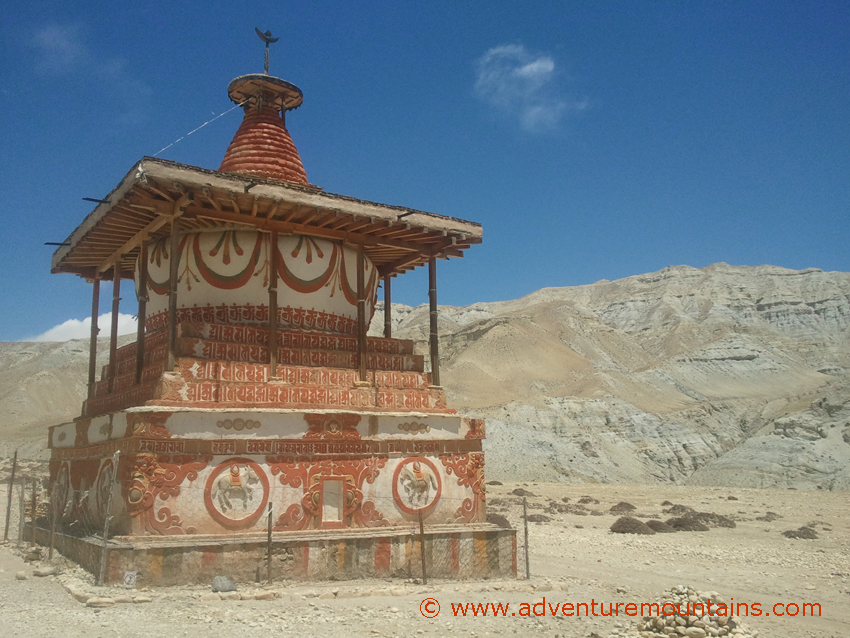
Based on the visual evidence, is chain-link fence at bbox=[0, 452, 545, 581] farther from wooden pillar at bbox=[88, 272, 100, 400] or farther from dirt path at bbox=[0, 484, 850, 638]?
wooden pillar at bbox=[88, 272, 100, 400]

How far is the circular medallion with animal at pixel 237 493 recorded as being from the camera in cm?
1177

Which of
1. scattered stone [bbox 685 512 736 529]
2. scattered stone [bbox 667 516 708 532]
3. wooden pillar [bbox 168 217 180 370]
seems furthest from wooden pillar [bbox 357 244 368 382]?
scattered stone [bbox 685 512 736 529]

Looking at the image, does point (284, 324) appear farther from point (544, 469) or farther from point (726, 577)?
point (544, 469)

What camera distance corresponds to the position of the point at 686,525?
2480cm

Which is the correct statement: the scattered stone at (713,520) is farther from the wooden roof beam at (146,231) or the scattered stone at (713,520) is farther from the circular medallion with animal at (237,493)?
the wooden roof beam at (146,231)

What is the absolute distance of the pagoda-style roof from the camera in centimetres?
1250

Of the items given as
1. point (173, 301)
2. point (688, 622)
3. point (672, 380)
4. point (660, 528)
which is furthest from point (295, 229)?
point (672, 380)

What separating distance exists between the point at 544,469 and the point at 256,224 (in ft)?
119

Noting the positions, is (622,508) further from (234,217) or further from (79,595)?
(79,595)

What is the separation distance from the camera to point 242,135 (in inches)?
664

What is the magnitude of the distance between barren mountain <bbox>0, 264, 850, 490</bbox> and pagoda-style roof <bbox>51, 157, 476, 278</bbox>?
104 ft

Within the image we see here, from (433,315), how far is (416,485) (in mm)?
3660

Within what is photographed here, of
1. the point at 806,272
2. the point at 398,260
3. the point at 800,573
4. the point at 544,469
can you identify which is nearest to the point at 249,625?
the point at 398,260

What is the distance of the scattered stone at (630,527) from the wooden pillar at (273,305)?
15.1 m
